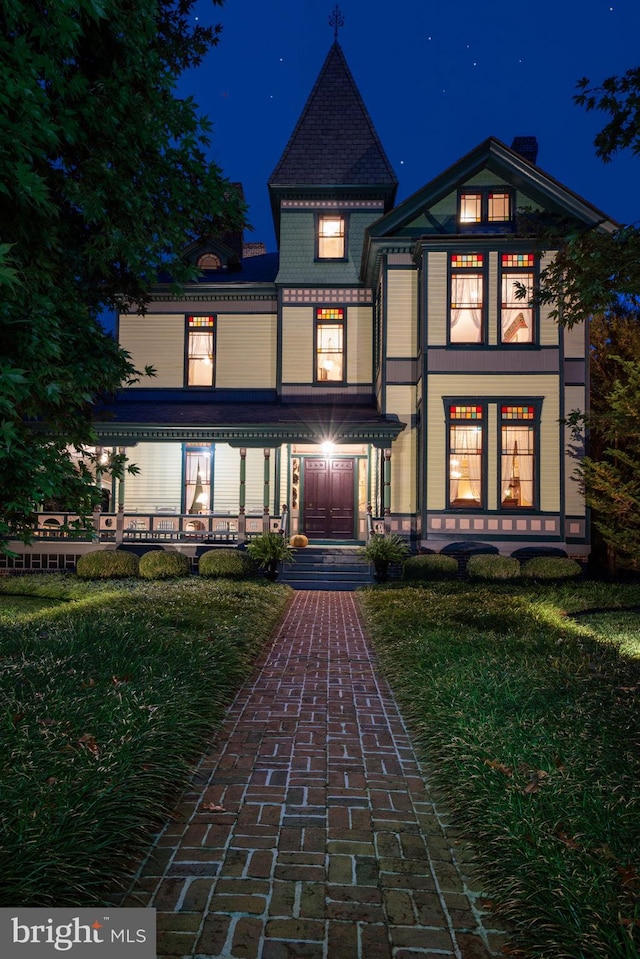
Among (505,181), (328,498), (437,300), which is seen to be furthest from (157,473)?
(505,181)

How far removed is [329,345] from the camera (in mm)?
19375

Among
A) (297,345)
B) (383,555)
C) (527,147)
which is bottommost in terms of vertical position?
(383,555)

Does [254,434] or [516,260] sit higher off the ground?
[516,260]

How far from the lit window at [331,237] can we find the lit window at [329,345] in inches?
77.7

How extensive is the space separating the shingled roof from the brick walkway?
18.6 meters

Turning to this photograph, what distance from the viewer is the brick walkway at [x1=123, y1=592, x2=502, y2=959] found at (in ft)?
8.51

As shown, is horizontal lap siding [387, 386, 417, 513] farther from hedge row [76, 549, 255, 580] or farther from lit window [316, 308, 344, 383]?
hedge row [76, 549, 255, 580]

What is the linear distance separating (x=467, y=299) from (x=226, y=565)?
32.4ft

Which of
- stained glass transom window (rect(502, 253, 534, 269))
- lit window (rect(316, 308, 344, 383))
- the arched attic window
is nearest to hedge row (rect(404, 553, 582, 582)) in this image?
lit window (rect(316, 308, 344, 383))

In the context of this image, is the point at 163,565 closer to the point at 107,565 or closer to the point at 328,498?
the point at 107,565

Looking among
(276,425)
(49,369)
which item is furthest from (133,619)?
(276,425)

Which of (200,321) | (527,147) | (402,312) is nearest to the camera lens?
(402,312)

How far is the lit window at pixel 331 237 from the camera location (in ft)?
64.1

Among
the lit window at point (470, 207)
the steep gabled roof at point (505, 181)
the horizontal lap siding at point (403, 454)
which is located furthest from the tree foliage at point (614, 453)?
the lit window at point (470, 207)
